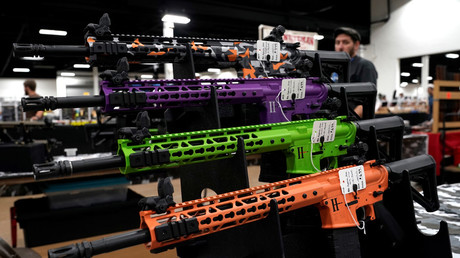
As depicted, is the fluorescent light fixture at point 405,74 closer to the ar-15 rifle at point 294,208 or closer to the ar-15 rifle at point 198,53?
the ar-15 rifle at point 198,53

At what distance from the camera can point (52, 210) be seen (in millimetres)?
2438

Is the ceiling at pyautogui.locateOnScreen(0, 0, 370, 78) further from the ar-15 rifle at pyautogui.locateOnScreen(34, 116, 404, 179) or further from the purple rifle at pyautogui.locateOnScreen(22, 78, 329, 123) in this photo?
the ar-15 rifle at pyautogui.locateOnScreen(34, 116, 404, 179)

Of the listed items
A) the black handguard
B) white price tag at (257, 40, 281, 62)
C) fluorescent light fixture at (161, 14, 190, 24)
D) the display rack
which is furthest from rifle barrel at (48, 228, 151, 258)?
fluorescent light fixture at (161, 14, 190, 24)

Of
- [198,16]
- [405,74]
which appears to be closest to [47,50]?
[198,16]

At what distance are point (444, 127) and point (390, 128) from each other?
3.08 m

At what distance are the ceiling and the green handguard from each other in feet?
14.7

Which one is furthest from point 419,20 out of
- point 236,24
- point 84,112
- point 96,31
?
point 96,31

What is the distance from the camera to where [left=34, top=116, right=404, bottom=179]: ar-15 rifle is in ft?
2.74

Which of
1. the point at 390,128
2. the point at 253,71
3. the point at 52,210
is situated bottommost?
the point at 52,210

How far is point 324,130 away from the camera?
3.92ft

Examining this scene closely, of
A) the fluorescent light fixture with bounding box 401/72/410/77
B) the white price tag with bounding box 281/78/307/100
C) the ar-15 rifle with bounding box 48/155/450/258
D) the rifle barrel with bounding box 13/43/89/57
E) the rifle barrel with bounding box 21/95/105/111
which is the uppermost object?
the fluorescent light fixture with bounding box 401/72/410/77

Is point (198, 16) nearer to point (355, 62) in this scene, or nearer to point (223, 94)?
point (355, 62)

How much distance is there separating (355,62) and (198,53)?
1631 millimetres

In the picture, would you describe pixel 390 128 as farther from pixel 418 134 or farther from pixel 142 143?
pixel 418 134
